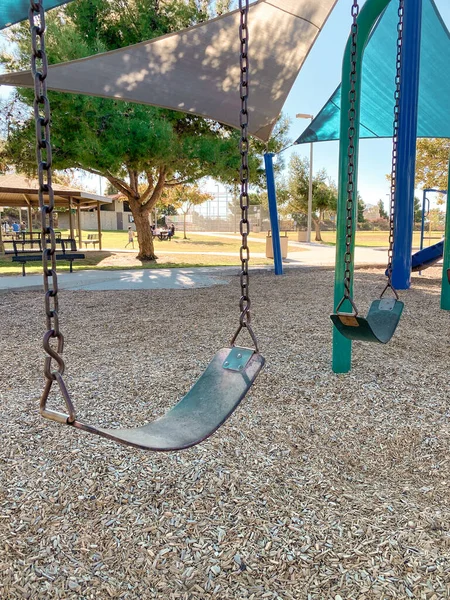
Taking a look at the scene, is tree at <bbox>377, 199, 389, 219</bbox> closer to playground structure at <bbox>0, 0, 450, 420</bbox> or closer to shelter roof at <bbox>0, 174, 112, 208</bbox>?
shelter roof at <bbox>0, 174, 112, 208</bbox>

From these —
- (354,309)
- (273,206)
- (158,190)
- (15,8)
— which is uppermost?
(15,8)

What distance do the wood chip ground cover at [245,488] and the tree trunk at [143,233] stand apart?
30.1ft

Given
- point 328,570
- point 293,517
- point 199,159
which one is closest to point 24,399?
point 293,517

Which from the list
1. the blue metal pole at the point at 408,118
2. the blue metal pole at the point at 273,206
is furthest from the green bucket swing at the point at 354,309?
the blue metal pole at the point at 273,206

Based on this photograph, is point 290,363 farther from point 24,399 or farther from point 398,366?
point 24,399

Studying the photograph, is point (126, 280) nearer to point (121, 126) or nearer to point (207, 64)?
point (121, 126)

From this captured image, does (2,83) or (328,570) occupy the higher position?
(2,83)

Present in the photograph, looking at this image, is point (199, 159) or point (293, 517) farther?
point (199, 159)

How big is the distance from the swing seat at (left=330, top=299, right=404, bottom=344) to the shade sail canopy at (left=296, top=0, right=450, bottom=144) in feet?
19.8

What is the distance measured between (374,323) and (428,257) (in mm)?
6982

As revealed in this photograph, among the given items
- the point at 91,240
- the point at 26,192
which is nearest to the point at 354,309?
the point at 26,192

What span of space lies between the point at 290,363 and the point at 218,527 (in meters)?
1.85

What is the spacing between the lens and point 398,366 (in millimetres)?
3420

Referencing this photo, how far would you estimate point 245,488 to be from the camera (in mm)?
1970
